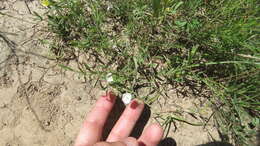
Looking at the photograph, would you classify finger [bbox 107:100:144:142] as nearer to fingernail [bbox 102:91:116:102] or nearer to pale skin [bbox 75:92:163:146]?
pale skin [bbox 75:92:163:146]

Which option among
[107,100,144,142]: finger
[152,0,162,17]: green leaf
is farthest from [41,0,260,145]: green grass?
[107,100,144,142]: finger

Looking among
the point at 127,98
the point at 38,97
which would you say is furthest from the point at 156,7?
the point at 38,97

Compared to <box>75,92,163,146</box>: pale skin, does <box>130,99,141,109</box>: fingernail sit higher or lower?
A: higher

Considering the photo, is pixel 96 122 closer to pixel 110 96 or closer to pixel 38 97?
pixel 110 96

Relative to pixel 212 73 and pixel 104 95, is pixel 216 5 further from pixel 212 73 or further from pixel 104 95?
pixel 104 95

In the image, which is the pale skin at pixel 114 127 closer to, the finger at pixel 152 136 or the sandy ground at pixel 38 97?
the finger at pixel 152 136

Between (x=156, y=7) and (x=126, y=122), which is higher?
(x=156, y=7)

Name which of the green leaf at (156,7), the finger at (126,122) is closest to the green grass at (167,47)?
the green leaf at (156,7)
